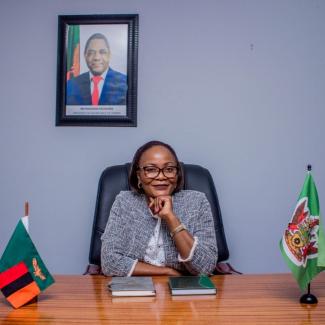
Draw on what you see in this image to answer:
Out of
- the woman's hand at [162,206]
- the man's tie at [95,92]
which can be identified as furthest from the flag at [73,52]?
the woman's hand at [162,206]

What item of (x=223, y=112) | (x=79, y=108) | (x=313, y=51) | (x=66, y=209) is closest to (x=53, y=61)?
(x=79, y=108)

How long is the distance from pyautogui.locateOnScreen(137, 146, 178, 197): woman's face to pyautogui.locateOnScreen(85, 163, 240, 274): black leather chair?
0.64ft

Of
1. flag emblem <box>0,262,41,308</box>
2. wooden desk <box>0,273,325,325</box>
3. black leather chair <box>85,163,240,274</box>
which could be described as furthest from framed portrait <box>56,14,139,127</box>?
flag emblem <box>0,262,41,308</box>

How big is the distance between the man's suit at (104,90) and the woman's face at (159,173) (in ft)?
2.00

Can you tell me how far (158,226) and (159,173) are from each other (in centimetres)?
24

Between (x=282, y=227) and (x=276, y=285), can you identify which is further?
(x=282, y=227)

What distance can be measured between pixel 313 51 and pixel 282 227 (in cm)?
101

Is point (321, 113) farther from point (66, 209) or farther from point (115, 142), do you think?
point (66, 209)

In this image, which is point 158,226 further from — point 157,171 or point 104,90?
point 104,90

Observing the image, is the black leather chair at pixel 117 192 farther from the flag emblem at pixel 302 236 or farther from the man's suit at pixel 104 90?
the flag emblem at pixel 302 236

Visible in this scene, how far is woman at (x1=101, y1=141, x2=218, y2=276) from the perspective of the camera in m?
1.93

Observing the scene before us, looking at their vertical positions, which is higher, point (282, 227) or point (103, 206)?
point (103, 206)

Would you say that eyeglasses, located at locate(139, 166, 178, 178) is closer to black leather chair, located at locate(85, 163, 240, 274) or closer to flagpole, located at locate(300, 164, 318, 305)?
black leather chair, located at locate(85, 163, 240, 274)

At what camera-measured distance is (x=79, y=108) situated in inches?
105
